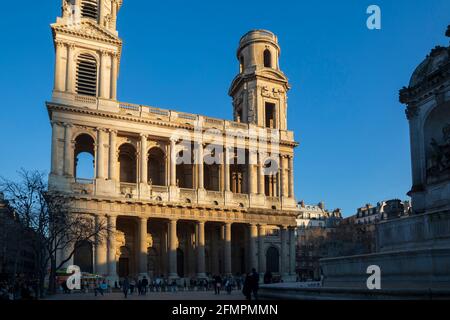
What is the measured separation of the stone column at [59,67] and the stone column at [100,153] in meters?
4.66

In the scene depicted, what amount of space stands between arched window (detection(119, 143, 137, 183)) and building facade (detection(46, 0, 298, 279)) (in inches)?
3.8

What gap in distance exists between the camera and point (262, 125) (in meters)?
52.8

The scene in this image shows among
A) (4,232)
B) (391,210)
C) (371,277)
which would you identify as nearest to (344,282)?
(371,277)

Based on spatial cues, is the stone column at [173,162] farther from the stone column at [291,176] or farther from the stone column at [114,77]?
the stone column at [291,176]

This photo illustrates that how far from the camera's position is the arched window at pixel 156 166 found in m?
48.9

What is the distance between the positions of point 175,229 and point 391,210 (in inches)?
1113

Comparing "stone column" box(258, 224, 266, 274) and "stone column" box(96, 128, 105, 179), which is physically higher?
"stone column" box(96, 128, 105, 179)

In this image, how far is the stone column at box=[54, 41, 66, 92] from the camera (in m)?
43.7

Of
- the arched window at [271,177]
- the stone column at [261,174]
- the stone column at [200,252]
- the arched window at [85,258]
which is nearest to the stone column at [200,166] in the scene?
the stone column at [200,252]

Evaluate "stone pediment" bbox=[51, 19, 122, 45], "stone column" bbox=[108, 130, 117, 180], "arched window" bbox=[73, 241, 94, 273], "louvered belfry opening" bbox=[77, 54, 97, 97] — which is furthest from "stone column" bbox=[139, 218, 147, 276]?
"stone pediment" bbox=[51, 19, 122, 45]

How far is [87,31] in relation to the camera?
45.8 metres

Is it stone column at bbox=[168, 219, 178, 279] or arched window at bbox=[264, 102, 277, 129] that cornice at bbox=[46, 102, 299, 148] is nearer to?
stone column at bbox=[168, 219, 178, 279]

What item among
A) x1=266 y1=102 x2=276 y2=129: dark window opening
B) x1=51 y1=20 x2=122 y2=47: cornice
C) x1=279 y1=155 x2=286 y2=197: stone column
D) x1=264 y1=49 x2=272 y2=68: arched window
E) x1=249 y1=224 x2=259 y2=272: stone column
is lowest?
x1=249 y1=224 x2=259 y2=272: stone column
